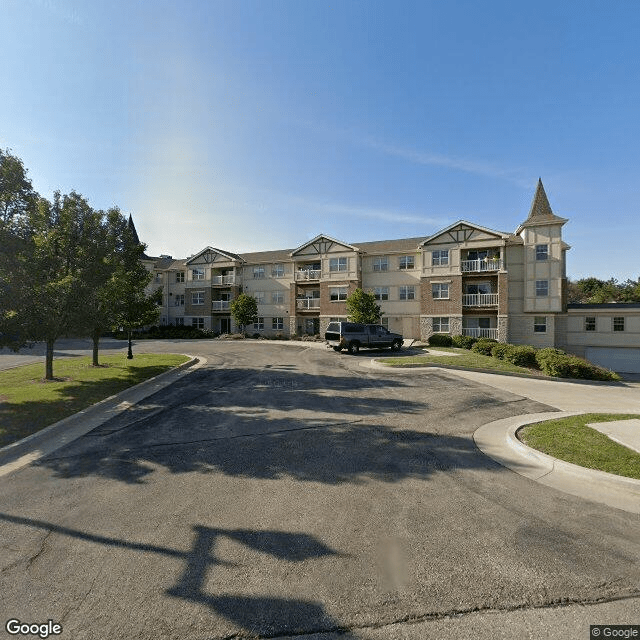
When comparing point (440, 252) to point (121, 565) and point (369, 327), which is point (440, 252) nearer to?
point (369, 327)

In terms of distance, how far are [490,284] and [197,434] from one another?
31616 millimetres

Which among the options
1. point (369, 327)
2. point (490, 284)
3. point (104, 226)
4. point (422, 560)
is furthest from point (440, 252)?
point (422, 560)

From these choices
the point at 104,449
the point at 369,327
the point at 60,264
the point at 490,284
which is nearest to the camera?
the point at 104,449

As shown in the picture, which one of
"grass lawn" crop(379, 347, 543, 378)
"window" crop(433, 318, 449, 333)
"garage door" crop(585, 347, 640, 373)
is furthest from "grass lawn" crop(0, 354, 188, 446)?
"garage door" crop(585, 347, 640, 373)

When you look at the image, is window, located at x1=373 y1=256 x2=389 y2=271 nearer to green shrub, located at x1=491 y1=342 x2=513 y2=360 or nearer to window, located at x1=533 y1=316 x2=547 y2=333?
window, located at x1=533 y1=316 x2=547 y2=333

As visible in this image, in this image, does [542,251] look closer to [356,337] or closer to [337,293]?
[356,337]

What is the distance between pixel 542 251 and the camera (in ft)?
97.9

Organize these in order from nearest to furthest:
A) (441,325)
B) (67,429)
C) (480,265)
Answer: (67,429)
(480,265)
(441,325)

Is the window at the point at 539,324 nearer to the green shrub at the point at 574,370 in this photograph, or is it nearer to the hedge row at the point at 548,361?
the hedge row at the point at 548,361

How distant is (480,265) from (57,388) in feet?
103

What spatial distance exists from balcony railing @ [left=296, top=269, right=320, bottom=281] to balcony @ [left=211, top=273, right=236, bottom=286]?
980cm

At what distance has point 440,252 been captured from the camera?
32.3 meters

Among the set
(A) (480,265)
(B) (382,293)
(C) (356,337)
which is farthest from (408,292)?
(C) (356,337)

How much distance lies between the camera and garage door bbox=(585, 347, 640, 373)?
29.3m
